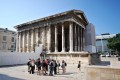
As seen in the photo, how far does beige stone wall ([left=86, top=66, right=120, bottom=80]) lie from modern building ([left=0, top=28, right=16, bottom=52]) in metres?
47.2

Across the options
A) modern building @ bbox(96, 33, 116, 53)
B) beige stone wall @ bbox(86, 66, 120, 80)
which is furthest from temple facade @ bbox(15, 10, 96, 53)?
modern building @ bbox(96, 33, 116, 53)

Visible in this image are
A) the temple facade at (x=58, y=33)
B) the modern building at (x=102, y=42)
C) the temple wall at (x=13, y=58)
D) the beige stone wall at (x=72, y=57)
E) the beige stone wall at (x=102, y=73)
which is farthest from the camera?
the modern building at (x=102, y=42)

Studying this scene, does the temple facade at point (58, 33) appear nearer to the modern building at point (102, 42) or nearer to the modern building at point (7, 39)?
the modern building at point (7, 39)

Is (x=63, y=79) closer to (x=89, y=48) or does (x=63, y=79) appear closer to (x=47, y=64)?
(x=47, y=64)

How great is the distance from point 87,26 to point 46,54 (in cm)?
1651

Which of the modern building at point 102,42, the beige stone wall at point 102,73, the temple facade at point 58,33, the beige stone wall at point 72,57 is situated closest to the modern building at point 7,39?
the temple facade at point 58,33

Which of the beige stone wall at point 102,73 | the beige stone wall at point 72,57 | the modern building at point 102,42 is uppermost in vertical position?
the modern building at point 102,42

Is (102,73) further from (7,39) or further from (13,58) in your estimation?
(7,39)

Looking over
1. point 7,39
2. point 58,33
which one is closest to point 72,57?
point 58,33

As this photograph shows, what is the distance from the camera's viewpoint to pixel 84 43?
4612cm

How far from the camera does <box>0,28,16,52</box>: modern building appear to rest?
53.2 metres

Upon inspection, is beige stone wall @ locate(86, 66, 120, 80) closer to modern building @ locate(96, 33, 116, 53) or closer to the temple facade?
the temple facade

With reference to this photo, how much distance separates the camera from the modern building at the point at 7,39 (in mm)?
53197

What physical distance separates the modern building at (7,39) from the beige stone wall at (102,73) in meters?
47.2
